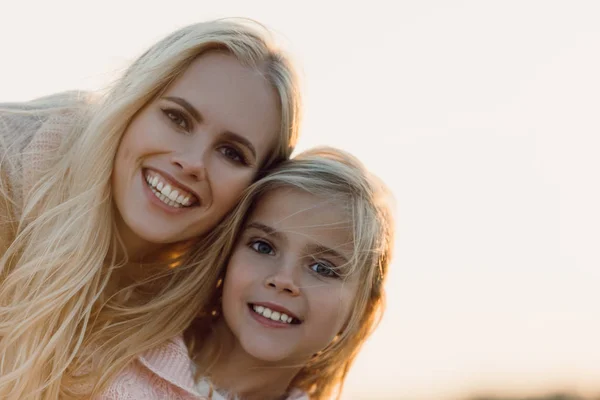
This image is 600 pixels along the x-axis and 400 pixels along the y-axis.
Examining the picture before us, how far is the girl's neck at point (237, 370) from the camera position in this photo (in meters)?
3.55

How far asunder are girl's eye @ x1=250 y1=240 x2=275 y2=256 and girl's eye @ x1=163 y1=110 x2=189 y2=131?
18.8 inches

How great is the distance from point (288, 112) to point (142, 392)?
1111mm

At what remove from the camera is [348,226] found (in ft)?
11.5

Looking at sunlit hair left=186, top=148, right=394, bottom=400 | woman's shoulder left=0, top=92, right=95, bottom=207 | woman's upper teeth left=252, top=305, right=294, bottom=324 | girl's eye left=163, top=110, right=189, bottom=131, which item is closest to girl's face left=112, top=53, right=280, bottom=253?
girl's eye left=163, top=110, right=189, bottom=131

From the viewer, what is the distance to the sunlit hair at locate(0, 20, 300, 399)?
337 cm

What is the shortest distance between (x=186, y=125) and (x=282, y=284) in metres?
0.65

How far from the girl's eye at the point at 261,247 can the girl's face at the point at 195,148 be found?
167 mm

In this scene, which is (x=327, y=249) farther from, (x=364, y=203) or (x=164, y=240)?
(x=164, y=240)

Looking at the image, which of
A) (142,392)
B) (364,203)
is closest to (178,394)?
(142,392)

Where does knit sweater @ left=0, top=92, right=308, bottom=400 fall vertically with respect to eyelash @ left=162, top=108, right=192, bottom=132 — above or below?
below

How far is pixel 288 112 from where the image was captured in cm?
354

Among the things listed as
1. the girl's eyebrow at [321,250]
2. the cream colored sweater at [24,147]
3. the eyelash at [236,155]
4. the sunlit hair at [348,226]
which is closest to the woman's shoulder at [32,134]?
the cream colored sweater at [24,147]

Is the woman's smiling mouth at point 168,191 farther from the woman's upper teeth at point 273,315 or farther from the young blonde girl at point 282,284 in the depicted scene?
the woman's upper teeth at point 273,315

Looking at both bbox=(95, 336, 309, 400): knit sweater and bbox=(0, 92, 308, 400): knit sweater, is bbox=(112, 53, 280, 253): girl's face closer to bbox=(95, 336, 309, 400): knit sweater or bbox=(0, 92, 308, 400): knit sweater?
bbox=(0, 92, 308, 400): knit sweater
